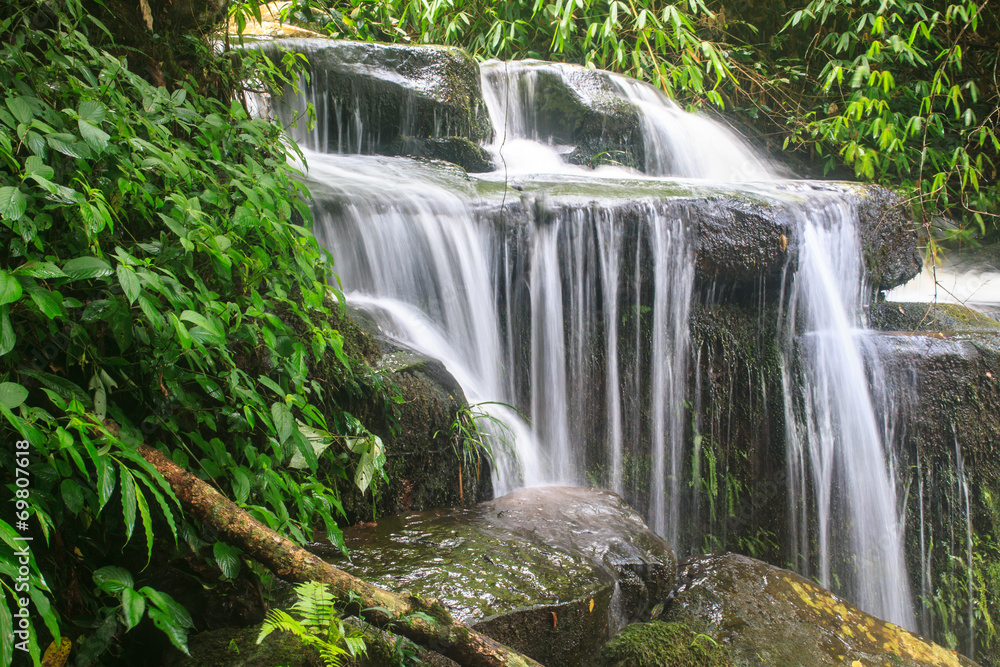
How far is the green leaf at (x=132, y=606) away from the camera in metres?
1.37

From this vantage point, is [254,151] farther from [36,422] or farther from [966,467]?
[966,467]

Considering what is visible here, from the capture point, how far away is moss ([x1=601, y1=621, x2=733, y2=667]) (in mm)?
2316

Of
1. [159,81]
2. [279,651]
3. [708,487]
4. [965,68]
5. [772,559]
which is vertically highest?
[965,68]

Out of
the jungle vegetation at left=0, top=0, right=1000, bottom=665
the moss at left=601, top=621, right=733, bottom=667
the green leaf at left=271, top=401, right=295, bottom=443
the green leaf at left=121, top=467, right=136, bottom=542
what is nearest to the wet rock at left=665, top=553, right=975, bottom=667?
the moss at left=601, top=621, right=733, bottom=667

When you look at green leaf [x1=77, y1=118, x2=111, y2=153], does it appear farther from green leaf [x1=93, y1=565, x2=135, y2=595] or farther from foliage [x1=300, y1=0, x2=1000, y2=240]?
foliage [x1=300, y1=0, x2=1000, y2=240]

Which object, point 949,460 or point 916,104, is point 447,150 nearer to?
point 949,460

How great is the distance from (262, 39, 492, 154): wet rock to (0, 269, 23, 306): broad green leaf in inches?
190

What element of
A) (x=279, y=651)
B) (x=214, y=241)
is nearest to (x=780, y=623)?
(x=279, y=651)

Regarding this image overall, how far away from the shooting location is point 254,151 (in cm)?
267

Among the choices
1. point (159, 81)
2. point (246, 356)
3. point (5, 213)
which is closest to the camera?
point (5, 213)

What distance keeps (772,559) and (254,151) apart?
14.8 ft

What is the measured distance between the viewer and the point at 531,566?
2.46 metres

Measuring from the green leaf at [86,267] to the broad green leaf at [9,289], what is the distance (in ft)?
0.53

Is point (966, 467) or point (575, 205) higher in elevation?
point (575, 205)
